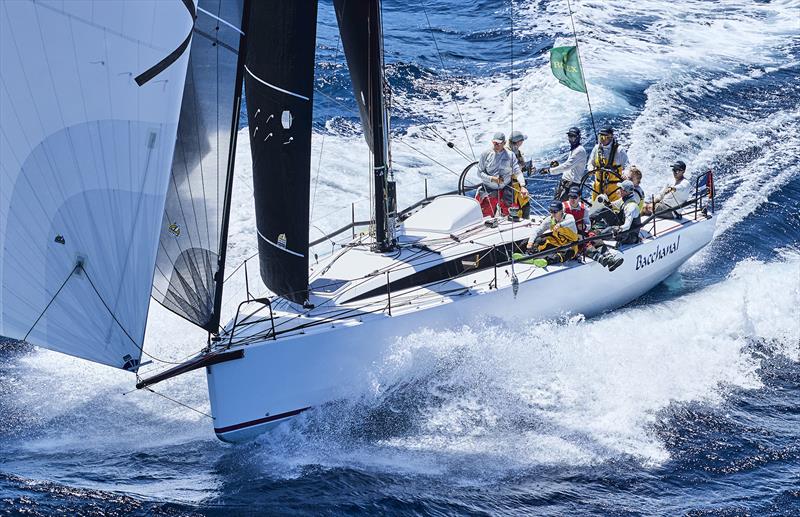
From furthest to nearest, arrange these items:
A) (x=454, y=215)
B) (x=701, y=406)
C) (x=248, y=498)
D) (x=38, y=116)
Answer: (x=454, y=215) < (x=701, y=406) < (x=248, y=498) < (x=38, y=116)

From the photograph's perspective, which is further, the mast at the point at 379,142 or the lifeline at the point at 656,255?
the lifeline at the point at 656,255

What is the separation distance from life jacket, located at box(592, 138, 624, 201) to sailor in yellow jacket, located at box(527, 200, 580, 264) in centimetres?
160

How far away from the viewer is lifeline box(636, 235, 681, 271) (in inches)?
614

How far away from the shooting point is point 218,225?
37.5 ft

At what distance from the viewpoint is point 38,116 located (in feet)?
29.3

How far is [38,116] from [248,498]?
15.7 ft

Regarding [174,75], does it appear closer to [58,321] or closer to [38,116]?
[38,116]

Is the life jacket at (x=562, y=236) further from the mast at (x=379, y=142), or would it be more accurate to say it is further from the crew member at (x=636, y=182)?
the mast at (x=379, y=142)

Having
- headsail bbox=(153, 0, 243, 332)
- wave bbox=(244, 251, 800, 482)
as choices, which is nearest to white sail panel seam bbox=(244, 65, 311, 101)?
headsail bbox=(153, 0, 243, 332)

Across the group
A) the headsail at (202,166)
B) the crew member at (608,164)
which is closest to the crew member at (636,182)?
the crew member at (608,164)

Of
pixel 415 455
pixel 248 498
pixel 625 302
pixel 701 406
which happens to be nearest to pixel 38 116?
pixel 248 498

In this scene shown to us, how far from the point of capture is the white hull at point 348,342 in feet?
39.3

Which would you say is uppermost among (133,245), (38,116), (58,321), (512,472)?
(38,116)

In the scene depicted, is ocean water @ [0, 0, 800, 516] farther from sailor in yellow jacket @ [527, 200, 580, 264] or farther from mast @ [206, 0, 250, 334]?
mast @ [206, 0, 250, 334]
